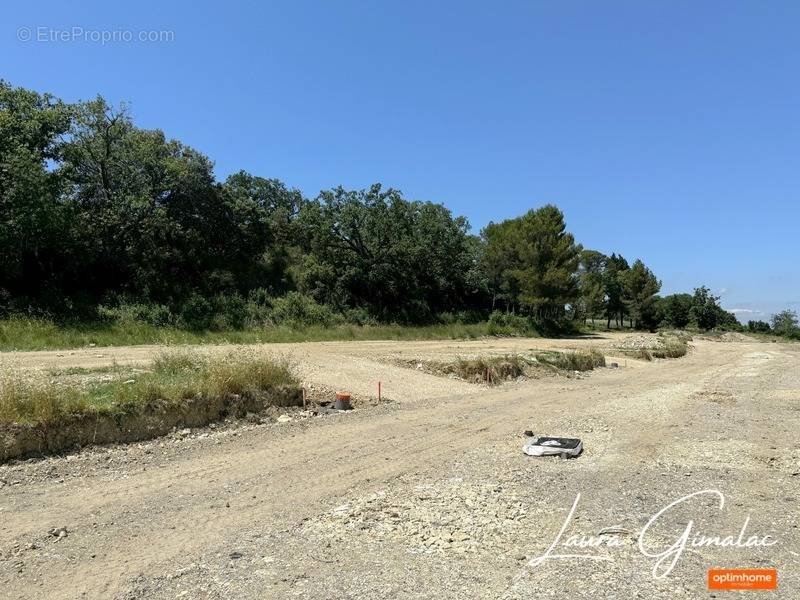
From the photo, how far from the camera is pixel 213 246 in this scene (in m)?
40.2

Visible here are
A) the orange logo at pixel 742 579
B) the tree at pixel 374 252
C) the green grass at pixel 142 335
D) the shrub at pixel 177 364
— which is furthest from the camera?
the tree at pixel 374 252

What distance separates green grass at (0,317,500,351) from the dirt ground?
589 inches

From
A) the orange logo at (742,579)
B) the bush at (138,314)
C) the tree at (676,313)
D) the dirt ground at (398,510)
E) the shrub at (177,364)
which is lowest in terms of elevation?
the dirt ground at (398,510)

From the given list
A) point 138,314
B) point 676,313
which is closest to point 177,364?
point 138,314

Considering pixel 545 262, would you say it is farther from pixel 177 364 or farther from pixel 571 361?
pixel 177 364

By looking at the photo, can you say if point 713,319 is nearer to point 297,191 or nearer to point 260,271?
point 297,191

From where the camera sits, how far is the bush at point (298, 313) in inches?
1340

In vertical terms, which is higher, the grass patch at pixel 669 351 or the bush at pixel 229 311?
the bush at pixel 229 311

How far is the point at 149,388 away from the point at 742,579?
30.3 ft

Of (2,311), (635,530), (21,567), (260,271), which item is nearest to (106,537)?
(21,567)
